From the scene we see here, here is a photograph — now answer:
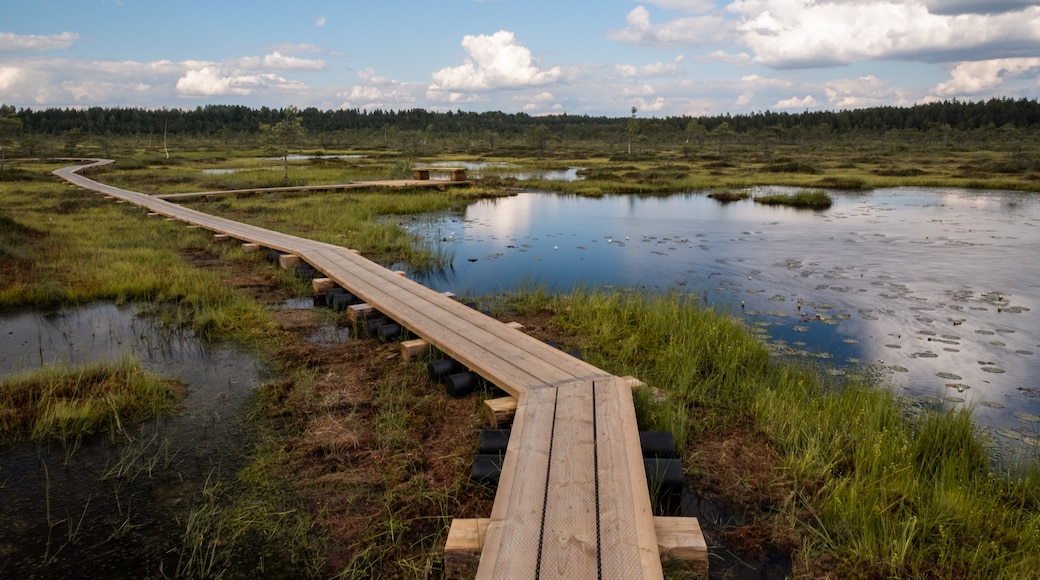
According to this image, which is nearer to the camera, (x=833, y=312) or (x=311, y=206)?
(x=833, y=312)

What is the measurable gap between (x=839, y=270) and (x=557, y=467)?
10856 mm

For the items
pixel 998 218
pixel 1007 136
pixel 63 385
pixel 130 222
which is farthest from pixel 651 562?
pixel 1007 136

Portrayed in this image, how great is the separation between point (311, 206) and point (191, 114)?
114 metres

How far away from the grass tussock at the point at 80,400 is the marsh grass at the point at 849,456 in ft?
15.4

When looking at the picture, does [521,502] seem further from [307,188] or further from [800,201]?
[307,188]

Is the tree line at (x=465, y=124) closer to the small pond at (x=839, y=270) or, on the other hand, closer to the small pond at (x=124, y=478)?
the small pond at (x=839, y=270)

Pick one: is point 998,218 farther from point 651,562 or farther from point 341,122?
point 341,122

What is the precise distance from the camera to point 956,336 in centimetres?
813

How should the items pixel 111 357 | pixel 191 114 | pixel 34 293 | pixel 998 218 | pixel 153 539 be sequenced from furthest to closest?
pixel 191 114
pixel 998 218
pixel 34 293
pixel 111 357
pixel 153 539

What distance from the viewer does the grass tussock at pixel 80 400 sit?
5.02 metres

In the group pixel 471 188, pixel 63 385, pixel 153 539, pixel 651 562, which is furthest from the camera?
pixel 471 188

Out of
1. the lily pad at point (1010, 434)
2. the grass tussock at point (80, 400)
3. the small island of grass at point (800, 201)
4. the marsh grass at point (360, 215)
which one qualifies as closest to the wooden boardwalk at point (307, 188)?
the marsh grass at point (360, 215)

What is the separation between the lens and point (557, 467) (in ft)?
12.3

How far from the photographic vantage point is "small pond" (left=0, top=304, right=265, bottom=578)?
11.7 feet
